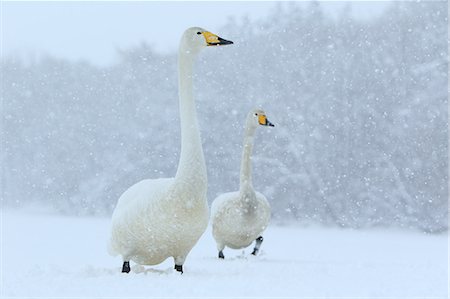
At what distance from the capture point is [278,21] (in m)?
32.4

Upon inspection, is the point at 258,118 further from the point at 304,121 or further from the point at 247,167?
the point at 304,121

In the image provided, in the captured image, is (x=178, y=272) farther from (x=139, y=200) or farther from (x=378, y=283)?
(x=378, y=283)

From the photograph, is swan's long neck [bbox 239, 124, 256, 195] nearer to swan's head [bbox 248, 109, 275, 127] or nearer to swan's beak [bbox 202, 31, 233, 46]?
swan's head [bbox 248, 109, 275, 127]

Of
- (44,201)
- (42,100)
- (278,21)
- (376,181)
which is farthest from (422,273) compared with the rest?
(42,100)

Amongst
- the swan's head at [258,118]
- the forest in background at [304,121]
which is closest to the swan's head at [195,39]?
the swan's head at [258,118]

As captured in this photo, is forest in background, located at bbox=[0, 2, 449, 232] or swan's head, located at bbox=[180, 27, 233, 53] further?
forest in background, located at bbox=[0, 2, 449, 232]

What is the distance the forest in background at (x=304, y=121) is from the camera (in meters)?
28.5

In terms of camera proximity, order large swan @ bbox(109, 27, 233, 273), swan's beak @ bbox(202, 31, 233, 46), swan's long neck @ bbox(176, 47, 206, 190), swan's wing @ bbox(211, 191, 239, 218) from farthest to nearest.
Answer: swan's wing @ bbox(211, 191, 239, 218), swan's beak @ bbox(202, 31, 233, 46), swan's long neck @ bbox(176, 47, 206, 190), large swan @ bbox(109, 27, 233, 273)

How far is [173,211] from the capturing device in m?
6.96

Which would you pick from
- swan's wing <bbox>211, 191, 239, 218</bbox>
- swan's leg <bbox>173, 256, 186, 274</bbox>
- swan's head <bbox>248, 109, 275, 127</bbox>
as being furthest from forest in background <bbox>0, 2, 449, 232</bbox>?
swan's leg <bbox>173, 256, 186, 274</bbox>

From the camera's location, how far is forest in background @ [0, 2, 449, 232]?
2848 cm

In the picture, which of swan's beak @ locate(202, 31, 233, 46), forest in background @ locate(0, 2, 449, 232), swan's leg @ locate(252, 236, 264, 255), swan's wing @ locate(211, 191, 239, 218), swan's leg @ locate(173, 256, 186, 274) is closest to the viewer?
swan's leg @ locate(173, 256, 186, 274)

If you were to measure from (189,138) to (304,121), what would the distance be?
2391 cm

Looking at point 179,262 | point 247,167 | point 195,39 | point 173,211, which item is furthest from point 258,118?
point 173,211
